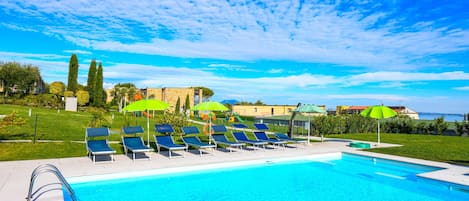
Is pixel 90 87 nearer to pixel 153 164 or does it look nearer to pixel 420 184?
pixel 153 164

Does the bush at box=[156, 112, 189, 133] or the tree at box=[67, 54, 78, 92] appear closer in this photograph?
the bush at box=[156, 112, 189, 133]

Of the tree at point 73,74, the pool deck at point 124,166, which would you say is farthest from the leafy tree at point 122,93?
the pool deck at point 124,166

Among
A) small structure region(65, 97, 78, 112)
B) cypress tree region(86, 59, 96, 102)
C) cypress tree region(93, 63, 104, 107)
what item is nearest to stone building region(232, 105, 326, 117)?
cypress tree region(93, 63, 104, 107)

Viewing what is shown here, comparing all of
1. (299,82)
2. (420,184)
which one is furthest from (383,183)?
(299,82)

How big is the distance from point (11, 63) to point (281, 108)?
39.5 m

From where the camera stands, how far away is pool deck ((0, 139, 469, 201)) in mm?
5992

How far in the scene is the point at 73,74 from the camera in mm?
39031

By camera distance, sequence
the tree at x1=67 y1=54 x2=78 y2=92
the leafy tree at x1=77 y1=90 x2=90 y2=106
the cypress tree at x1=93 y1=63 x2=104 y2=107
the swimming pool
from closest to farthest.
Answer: the swimming pool → the leafy tree at x1=77 y1=90 x2=90 y2=106 → the cypress tree at x1=93 y1=63 x2=104 y2=107 → the tree at x1=67 y1=54 x2=78 y2=92

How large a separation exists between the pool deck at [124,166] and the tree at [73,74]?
33.3 m

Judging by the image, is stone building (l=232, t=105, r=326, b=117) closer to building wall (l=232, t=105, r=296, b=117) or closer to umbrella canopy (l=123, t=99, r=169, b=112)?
building wall (l=232, t=105, r=296, b=117)

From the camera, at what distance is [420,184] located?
25.6 feet

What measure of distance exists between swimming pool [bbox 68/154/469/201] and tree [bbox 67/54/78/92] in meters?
35.6

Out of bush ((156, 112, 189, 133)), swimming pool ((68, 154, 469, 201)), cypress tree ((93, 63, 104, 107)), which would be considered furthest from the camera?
cypress tree ((93, 63, 104, 107))

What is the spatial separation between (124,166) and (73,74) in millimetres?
35545
